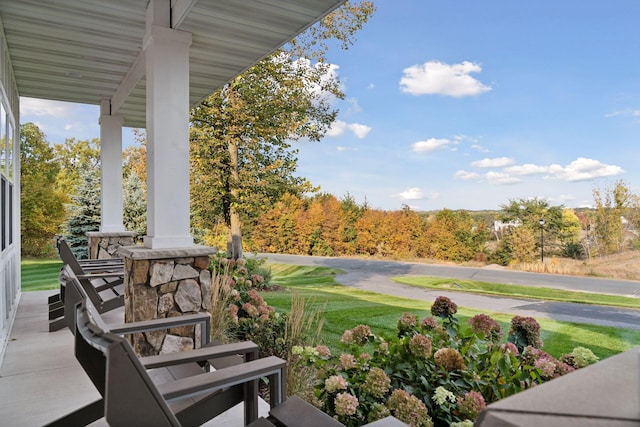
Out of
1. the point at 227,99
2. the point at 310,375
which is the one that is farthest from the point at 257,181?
the point at 310,375

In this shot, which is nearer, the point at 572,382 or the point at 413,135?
the point at 572,382

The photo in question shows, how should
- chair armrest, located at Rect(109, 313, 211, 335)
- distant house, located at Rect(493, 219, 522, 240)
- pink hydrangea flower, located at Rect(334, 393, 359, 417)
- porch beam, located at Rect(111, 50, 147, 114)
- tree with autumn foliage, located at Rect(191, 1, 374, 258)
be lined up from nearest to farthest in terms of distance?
pink hydrangea flower, located at Rect(334, 393, 359, 417) < chair armrest, located at Rect(109, 313, 211, 335) < porch beam, located at Rect(111, 50, 147, 114) < tree with autumn foliage, located at Rect(191, 1, 374, 258) < distant house, located at Rect(493, 219, 522, 240)

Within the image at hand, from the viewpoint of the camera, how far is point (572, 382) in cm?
39

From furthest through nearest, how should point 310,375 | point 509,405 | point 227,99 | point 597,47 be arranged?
point 597,47 < point 227,99 < point 310,375 < point 509,405

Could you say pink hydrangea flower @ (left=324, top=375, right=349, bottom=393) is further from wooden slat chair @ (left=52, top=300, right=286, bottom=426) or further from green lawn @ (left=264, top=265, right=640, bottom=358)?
green lawn @ (left=264, top=265, right=640, bottom=358)

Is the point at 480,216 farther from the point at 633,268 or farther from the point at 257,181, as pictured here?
the point at 257,181

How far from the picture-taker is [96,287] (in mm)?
4141

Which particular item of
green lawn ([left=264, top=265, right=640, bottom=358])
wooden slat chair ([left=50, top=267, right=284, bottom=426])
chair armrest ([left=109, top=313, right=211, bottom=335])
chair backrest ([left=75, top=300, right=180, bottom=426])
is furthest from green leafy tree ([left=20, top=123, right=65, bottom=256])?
chair backrest ([left=75, top=300, right=180, bottom=426])

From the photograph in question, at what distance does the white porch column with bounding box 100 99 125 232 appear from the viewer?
545 centimetres

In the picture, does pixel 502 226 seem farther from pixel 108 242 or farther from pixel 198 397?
pixel 198 397

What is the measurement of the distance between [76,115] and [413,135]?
17778 millimetres

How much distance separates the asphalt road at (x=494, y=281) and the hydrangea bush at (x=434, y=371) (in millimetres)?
6331

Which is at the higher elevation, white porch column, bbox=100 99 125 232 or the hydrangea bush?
white porch column, bbox=100 99 125 232

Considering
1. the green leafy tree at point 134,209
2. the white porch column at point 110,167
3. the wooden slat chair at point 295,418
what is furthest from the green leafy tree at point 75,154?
the wooden slat chair at point 295,418
